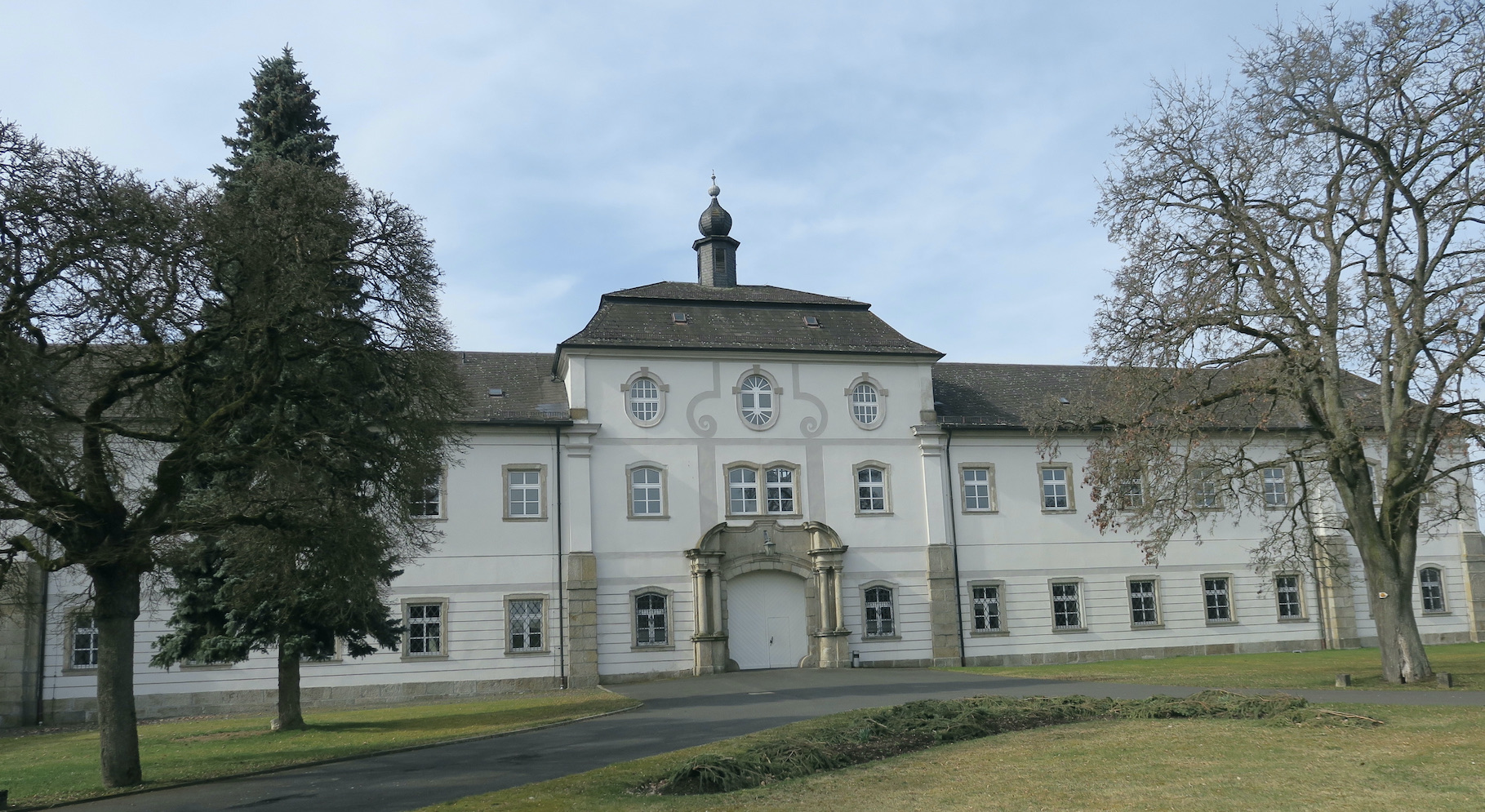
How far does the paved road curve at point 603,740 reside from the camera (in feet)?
34.0

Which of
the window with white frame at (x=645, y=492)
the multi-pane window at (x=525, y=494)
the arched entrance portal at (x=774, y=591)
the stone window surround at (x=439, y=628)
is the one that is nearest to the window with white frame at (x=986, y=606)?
the arched entrance portal at (x=774, y=591)

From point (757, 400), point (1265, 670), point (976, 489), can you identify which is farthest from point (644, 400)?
point (1265, 670)

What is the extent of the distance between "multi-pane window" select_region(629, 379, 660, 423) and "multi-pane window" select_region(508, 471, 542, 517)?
2679mm

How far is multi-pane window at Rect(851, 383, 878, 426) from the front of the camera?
28109mm

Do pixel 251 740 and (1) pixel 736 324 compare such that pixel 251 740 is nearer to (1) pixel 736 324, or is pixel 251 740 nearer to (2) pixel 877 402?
(1) pixel 736 324

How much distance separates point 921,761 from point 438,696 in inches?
651

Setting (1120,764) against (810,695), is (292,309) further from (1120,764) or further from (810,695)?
(810,695)

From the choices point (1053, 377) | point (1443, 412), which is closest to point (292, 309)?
point (1443, 412)

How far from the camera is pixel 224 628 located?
56.3 feet

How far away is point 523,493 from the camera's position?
2617 cm

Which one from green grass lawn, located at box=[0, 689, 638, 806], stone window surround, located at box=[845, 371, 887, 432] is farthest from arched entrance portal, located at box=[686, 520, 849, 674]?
green grass lawn, located at box=[0, 689, 638, 806]

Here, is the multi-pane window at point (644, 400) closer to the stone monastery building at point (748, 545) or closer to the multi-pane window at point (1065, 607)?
the stone monastery building at point (748, 545)

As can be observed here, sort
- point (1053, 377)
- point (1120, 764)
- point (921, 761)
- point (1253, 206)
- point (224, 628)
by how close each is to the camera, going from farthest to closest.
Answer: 1. point (1053, 377)
2. point (1253, 206)
3. point (224, 628)
4. point (921, 761)
5. point (1120, 764)

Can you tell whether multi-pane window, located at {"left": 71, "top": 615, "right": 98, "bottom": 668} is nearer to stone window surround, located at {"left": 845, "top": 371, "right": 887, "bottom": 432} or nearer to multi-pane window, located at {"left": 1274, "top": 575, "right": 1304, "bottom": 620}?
stone window surround, located at {"left": 845, "top": 371, "right": 887, "bottom": 432}
